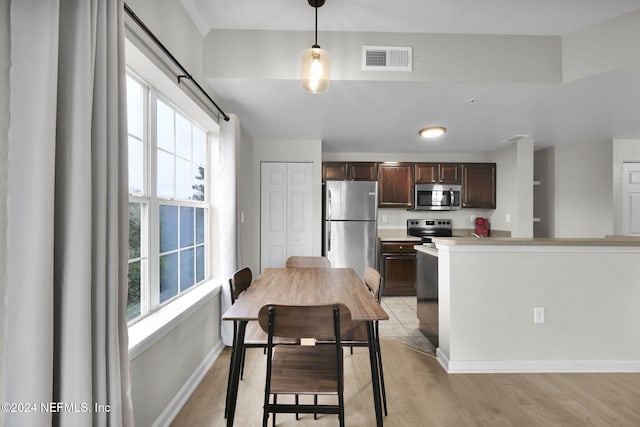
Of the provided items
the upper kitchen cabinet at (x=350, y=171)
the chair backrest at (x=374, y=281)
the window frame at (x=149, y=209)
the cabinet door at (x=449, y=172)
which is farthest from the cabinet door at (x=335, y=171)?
the window frame at (x=149, y=209)

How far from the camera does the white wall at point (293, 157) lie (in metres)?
4.46

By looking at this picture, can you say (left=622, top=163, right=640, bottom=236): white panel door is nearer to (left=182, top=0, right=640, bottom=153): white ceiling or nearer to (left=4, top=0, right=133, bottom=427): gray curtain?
(left=182, top=0, right=640, bottom=153): white ceiling

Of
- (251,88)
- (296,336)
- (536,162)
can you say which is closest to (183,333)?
(296,336)

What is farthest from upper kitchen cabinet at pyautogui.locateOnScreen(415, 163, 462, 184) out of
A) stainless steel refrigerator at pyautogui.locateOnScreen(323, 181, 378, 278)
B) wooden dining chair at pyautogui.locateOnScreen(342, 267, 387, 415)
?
wooden dining chair at pyautogui.locateOnScreen(342, 267, 387, 415)

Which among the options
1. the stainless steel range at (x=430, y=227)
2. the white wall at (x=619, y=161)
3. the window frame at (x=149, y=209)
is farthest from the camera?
the stainless steel range at (x=430, y=227)

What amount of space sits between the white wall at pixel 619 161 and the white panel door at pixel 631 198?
58 mm

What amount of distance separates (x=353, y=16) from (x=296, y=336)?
2.14 m

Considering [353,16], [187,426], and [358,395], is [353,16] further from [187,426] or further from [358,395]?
[187,426]

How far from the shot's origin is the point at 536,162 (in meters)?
5.07

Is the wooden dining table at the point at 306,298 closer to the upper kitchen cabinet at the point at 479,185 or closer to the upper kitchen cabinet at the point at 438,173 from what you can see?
the upper kitchen cabinet at the point at 438,173

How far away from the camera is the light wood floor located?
191 cm

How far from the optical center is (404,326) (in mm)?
3531

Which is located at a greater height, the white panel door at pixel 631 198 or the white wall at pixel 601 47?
the white wall at pixel 601 47

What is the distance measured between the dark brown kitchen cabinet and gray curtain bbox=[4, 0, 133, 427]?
4.01 m
